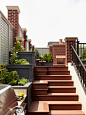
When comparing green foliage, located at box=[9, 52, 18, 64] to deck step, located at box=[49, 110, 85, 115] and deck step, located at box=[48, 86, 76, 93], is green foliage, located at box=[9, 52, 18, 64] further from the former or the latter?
deck step, located at box=[49, 110, 85, 115]

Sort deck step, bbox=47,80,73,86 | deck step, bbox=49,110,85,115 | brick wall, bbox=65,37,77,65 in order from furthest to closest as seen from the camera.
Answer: brick wall, bbox=65,37,77,65, deck step, bbox=47,80,73,86, deck step, bbox=49,110,85,115

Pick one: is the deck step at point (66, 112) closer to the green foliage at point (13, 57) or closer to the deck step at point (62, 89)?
the deck step at point (62, 89)

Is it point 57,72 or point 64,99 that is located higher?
point 57,72

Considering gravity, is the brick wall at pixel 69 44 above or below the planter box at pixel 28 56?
above

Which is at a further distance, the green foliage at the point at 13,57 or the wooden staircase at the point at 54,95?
the green foliage at the point at 13,57

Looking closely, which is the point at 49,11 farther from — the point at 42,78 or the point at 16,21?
the point at 42,78

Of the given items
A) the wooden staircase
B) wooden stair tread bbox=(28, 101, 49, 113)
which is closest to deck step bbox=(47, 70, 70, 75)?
the wooden staircase

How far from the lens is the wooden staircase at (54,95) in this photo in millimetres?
3525

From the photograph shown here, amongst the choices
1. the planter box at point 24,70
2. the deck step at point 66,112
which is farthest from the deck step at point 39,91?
the deck step at point 66,112

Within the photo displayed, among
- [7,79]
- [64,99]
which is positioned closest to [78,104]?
[64,99]

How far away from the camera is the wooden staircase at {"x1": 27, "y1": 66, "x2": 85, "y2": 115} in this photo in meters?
3.52

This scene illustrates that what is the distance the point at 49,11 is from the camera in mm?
6250

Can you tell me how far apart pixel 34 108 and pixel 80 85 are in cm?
149

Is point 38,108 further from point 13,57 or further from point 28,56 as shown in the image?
point 28,56
